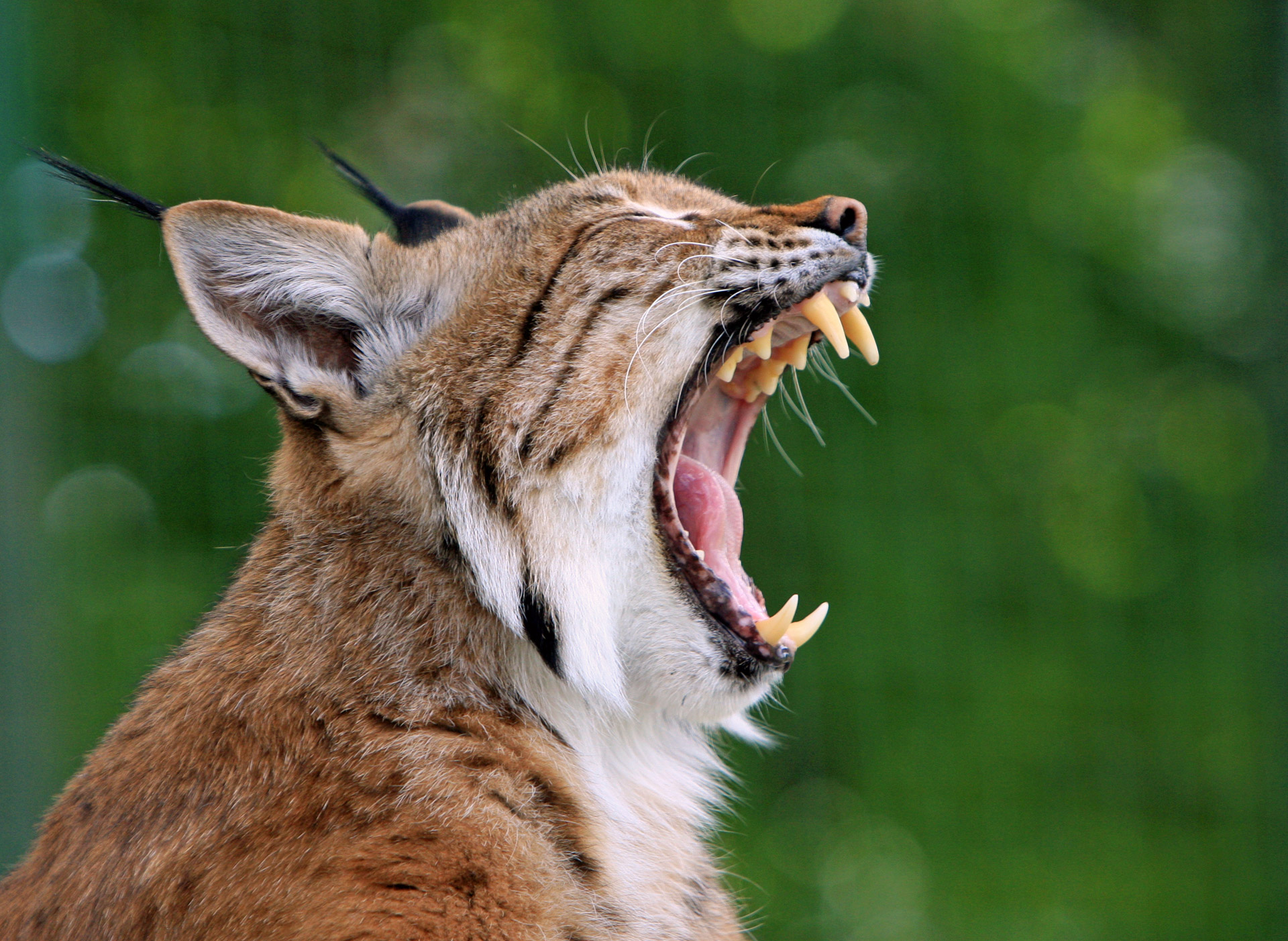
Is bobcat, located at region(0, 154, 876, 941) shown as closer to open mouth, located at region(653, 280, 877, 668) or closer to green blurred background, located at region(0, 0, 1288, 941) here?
open mouth, located at region(653, 280, 877, 668)

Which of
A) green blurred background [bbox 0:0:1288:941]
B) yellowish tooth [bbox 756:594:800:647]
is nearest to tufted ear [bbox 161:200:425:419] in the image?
yellowish tooth [bbox 756:594:800:647]

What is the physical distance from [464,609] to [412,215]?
114 cm

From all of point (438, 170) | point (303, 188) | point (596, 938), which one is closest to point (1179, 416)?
point (438, 170)

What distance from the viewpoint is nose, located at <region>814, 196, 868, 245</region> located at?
259cm

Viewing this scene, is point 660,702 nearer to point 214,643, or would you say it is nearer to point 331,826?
point 331,826

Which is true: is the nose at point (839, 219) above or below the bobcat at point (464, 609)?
above

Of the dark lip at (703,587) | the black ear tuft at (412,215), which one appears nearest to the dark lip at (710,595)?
the dark lip at (703,587)

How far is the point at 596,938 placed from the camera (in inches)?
86.5

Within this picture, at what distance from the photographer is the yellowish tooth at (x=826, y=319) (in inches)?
96.0

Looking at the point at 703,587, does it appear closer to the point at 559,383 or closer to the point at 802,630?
the point at 802,630

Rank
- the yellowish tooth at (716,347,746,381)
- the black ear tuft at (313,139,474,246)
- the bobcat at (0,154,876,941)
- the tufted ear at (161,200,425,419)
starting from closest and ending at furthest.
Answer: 1. the bobcat at (0,154,876,941)
2. the tufted ear at (161,200,425,419)
3. the yellowish tooth at (716,347,746,381)
4. the black ear tuft at (313,139,474,246)

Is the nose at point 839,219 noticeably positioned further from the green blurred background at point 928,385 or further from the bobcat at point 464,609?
the green blurred background at point 928,385

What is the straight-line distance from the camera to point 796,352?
270cm

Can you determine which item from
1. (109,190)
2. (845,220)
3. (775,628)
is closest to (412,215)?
(109,190)
